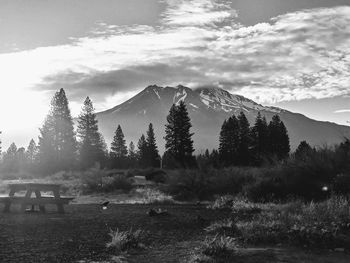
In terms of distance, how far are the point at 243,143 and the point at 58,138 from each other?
2536cm

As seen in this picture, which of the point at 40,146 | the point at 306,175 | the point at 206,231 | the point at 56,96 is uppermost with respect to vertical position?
the point at 56,96

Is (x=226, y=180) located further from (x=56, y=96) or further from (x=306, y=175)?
(x=56, y=96)

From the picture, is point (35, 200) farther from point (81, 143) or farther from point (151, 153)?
point (151, 153)

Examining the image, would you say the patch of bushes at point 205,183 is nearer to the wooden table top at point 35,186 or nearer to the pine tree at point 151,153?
the wooden table top at point 35,186

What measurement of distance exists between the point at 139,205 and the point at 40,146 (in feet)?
119

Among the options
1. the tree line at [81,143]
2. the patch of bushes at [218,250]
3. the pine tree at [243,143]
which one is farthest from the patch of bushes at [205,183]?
the pine tree at [243,143]

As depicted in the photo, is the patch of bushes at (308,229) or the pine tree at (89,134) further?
the pine tree at (89,134)

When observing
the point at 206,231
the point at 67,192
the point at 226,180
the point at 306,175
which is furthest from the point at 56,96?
the point at 206,231

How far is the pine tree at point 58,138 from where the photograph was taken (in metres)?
49.3

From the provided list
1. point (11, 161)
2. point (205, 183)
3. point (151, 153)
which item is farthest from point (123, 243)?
point (11, 161)

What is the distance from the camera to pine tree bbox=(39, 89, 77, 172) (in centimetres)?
4928

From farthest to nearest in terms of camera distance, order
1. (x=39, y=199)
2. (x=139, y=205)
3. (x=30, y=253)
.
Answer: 1. (x=139, y=205)
2. (x=39, y=199)
3. (x=30, y=253)

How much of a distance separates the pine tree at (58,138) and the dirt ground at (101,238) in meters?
36.0

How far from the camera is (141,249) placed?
8.09 metres
